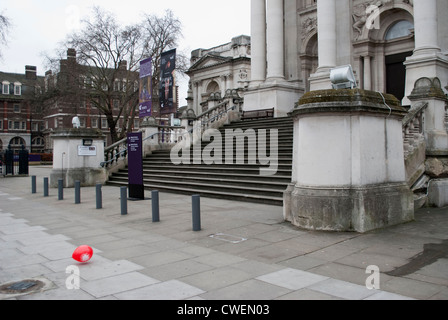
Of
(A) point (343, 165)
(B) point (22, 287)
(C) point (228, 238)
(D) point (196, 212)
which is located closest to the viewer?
(B) point (22, 287)

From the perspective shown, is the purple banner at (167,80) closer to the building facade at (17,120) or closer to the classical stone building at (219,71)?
the classical stone building at (219,71)

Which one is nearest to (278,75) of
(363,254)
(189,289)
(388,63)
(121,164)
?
(388,63)

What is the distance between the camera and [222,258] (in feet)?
20.4

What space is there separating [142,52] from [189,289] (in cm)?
3529

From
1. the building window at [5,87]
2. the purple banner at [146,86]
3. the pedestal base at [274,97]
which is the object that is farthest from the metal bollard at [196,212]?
the building window at [5,87]

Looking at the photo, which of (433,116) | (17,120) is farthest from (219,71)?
(17,120)

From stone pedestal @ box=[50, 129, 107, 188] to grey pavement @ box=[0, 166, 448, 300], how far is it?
8.81 metres

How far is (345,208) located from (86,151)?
1484 cm

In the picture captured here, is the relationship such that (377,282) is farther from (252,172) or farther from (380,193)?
(252,172)

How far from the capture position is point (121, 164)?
68.9 feet

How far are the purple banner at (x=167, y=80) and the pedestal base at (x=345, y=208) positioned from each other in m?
12.2

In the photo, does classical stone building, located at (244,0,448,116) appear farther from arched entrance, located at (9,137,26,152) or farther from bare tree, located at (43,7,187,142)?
arched entrance, located at (9,137,26,152)

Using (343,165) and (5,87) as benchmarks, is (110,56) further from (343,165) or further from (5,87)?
(5,87)

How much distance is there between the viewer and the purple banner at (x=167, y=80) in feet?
61.7
